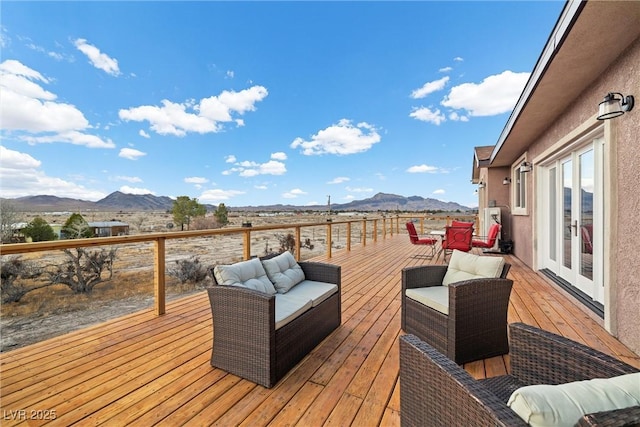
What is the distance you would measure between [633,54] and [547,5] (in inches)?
98.5

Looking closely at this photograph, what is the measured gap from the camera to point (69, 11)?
5.44 m

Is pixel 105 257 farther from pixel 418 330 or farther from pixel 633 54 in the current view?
pixel 633 54

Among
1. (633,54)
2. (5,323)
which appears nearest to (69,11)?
(5,323)

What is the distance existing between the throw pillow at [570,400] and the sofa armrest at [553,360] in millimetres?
398

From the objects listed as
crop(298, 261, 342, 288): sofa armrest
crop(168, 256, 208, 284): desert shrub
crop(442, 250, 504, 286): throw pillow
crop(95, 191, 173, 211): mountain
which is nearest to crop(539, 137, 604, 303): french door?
crop(442, 250, 504, 286): throw pillow

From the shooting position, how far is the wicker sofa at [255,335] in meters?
1.83

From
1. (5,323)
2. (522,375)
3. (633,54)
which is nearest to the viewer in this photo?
(522,375)

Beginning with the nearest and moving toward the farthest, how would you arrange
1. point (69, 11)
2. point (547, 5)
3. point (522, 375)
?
point (522, 375) → point (547, 5) → point (69, 11)

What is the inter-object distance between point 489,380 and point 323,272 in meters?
1.71

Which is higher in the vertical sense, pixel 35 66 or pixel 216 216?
pixel 35 66

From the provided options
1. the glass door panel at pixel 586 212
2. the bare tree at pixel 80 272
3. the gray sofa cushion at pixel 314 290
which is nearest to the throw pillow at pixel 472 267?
the gray sofa cushion at pixel 314 290

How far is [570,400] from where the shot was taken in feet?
2.29

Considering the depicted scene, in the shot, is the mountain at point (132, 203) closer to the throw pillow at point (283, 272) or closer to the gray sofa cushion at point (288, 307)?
the throw pillow at point (283, 272)

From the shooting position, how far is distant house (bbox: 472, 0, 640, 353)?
218 centimetres
